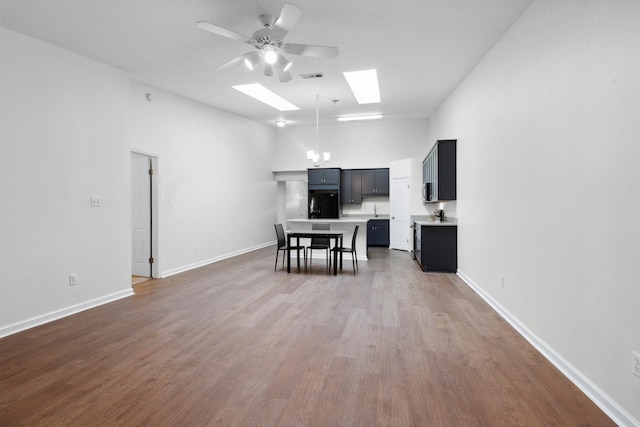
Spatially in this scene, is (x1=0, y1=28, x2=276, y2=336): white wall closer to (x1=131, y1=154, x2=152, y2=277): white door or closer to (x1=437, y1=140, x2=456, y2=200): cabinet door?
(x1=131, y1=154, x2=152, y2=277): white door

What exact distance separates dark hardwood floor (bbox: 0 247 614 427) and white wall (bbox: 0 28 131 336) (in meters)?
0.37

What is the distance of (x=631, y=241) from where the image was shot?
1.87 m

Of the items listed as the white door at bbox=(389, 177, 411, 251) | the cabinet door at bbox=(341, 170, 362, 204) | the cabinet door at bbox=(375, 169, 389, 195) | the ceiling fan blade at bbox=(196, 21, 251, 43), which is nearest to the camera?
the ceiling fan blade at bbox=(196, 21, 251, 43)

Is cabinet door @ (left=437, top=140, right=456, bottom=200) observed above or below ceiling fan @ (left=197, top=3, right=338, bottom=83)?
below

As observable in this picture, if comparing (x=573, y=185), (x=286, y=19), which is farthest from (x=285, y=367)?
(x=286, y=19)

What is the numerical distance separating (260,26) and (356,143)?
582 cm

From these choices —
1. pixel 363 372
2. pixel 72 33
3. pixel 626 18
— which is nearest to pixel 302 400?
pixel 363 372

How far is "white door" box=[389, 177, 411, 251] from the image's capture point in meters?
8.41

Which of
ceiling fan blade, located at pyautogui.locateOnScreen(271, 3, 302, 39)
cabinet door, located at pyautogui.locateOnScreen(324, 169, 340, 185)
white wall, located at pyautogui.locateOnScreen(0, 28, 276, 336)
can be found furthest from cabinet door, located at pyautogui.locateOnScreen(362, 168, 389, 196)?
ceiling fan blade, located at pyautogui.locateOnScreen(271, 3, 302, 39)

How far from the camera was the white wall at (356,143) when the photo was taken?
8938mm

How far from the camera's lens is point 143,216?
571cm

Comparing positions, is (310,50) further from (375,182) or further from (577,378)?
(375,182)

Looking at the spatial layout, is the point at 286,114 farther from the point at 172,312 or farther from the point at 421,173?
the point at 172,312

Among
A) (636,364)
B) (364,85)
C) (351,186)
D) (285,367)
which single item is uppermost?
(364,85)
